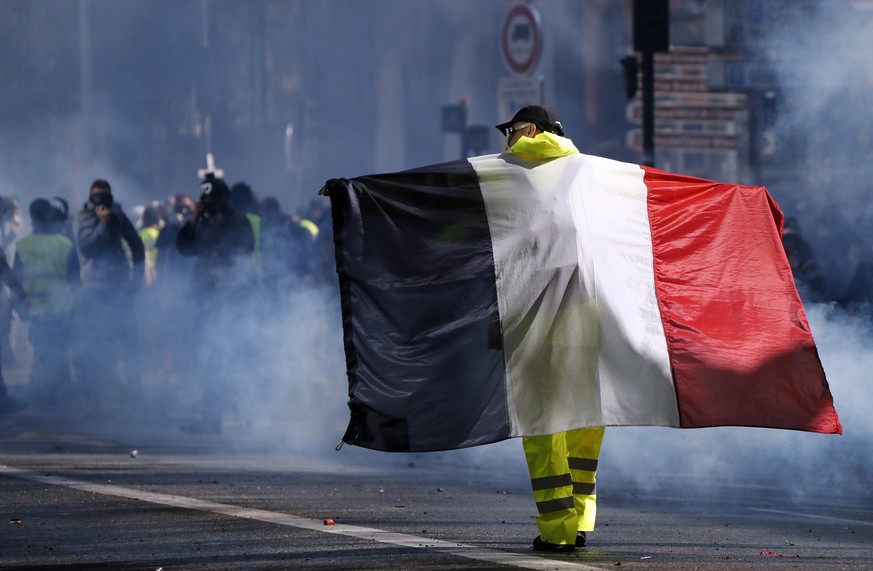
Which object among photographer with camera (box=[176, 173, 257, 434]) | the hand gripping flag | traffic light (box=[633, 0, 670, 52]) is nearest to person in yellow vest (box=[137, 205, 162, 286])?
photographer with camera (box=[176, 173, 257, 434])

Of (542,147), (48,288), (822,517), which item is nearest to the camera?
(542,147)

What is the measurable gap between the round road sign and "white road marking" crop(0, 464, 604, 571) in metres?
11.4

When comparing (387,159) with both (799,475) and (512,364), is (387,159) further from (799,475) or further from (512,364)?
(512,364)

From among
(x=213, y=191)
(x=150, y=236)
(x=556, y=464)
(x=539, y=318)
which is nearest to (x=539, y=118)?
(x=539, y=318)

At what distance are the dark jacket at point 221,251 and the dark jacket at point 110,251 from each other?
1890 mm

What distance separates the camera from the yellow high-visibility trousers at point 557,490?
7.20m

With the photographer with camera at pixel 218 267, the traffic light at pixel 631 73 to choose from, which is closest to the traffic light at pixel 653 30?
the traffic light at pixel 631 73

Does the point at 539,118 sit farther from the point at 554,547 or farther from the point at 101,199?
the point at 101,199

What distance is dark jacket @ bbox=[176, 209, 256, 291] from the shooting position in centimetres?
1338

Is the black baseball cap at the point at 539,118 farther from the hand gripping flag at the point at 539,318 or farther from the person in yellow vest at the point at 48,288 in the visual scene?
the person in yellow vest at the point at 48,288

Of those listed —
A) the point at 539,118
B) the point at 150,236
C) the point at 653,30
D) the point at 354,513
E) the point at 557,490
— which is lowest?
the point at 354,513

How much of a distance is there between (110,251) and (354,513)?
7.31 metres

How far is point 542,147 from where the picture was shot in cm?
739

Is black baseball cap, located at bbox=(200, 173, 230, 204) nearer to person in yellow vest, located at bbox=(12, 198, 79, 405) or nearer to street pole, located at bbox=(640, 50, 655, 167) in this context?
person in yellow vest, located at bbox=(12, 198, 79, 405)
